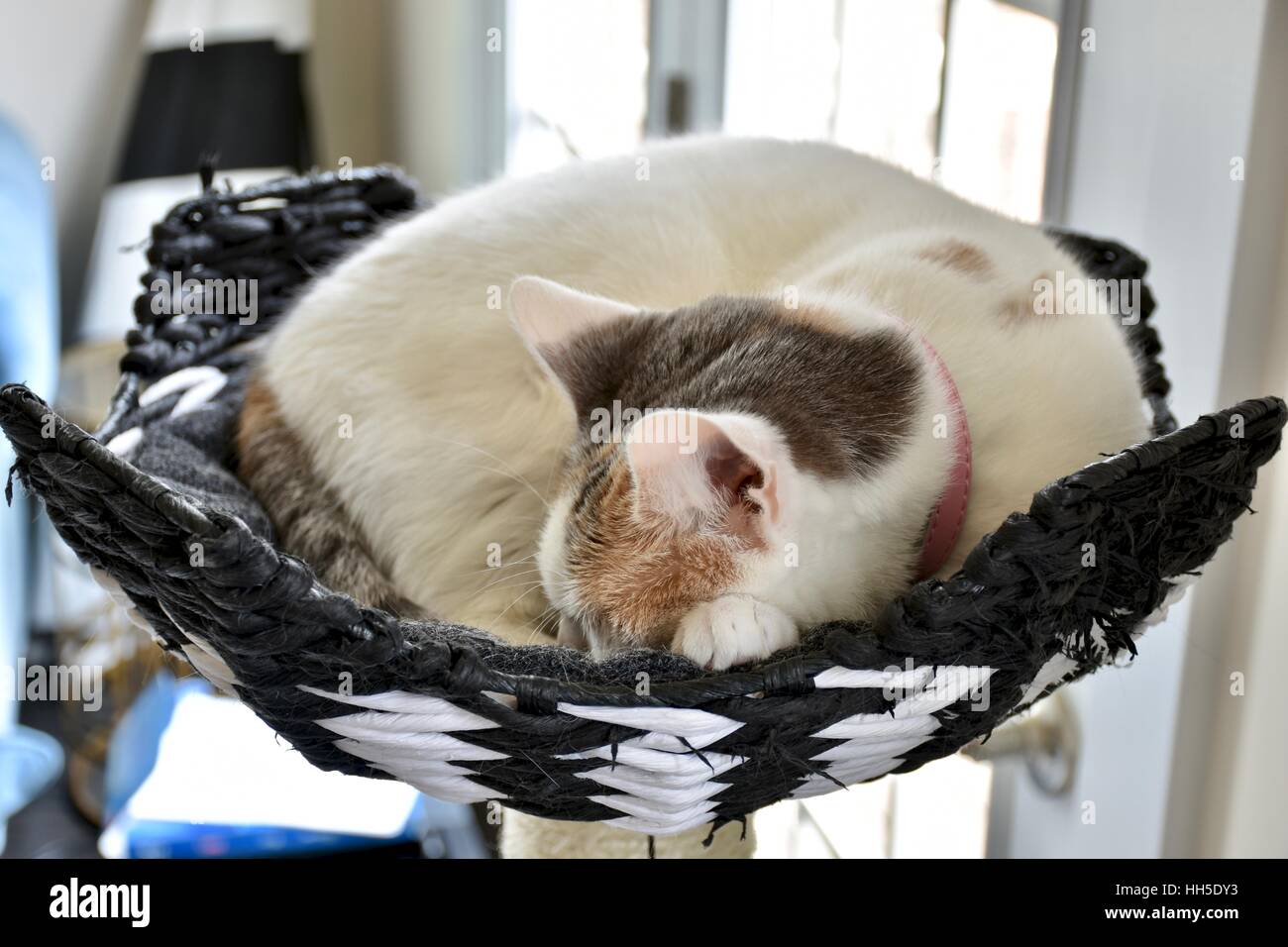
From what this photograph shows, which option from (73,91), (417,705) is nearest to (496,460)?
(417,705)

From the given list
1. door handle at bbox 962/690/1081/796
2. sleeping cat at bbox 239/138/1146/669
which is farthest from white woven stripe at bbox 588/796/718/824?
door handle at bbox 962/690/1081/796

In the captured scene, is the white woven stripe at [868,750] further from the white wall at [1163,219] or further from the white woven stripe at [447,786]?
the white wall at [1163,219]

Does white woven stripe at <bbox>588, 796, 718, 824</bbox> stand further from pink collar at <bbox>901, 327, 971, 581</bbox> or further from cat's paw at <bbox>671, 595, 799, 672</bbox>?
pink collar at <bbox>901, 327, 971, 581</bbox>

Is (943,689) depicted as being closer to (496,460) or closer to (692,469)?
(692,469)

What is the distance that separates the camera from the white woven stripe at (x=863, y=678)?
2.14 ft

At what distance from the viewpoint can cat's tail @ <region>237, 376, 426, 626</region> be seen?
959 millimetres

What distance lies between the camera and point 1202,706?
115cm

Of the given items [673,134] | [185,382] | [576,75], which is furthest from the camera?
[576,75]

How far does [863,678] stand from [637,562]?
18cm

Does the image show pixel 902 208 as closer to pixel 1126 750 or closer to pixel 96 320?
pixel 1126 750

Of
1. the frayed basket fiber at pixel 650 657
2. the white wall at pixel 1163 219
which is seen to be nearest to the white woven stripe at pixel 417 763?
the frayed basket fiber at pixel 650 657

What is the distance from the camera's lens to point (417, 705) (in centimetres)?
64

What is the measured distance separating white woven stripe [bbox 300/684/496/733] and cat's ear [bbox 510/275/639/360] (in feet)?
1.13
